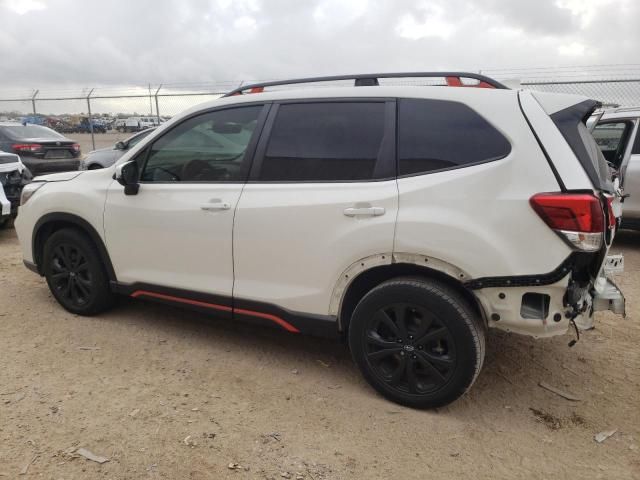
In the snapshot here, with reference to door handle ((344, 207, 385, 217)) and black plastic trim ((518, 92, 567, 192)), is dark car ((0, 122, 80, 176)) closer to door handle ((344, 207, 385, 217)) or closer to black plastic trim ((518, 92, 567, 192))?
door handle ((344, 207, 385, 217))

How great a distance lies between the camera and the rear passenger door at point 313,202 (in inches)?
110

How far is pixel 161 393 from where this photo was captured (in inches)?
120

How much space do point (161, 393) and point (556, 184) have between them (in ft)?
8.20

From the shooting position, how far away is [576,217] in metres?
2.34

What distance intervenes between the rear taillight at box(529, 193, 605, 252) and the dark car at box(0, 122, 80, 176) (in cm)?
1057

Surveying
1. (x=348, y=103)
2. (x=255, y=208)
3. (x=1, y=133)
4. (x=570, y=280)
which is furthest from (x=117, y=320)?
(x=1, y=133)

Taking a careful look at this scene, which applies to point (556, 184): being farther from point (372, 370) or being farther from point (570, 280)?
point (372, 370)

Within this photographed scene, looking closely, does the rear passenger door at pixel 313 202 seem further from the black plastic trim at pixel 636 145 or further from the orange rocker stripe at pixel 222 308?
the black plastic trim at pixel 636 145

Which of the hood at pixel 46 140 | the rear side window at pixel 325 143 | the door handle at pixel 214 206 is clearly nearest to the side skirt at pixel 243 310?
the door handle at pixel 214 206

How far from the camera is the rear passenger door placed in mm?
2791

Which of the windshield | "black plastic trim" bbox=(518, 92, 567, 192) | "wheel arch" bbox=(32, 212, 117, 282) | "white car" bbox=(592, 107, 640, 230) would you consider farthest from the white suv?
the windshield

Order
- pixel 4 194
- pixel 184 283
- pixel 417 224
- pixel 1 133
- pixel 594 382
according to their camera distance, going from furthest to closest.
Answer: pixel 1 133
pixel 4 194
pixel 184 283
pixel 594 382
pixel 417 224

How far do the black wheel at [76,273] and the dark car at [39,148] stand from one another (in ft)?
23.7

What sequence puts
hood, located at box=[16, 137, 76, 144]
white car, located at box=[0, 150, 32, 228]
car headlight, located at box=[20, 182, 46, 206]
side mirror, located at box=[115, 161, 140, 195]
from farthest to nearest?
hood, located at box=[16, 137, 76, 144] < white car, located at box=[0, 150, 32, 228] < car headlight, located at box=[20, 182, 46, 206] < side mirror, located at box=[115, 161, 140, 195]
